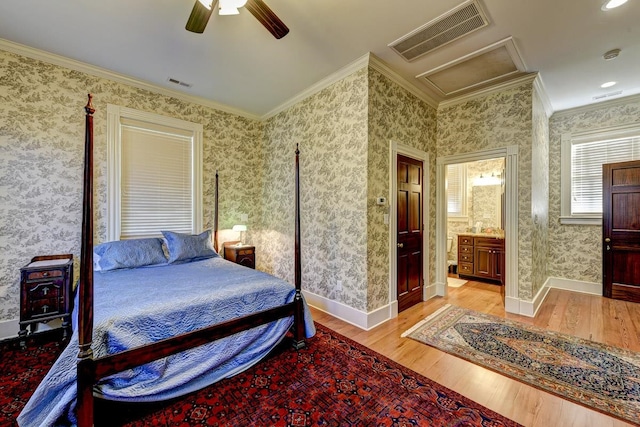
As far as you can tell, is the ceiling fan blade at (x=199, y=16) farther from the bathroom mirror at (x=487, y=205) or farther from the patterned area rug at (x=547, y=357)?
the bathroom mirror at (x=487, y=205)

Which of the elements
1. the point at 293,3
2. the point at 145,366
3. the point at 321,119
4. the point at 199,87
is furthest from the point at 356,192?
the point at 199,87

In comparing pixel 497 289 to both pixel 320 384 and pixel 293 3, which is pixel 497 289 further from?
pixel 293 3

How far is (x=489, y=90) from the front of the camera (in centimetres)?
362

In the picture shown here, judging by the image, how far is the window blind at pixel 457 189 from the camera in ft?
18.9

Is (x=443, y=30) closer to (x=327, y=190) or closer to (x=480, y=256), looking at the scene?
(x=327, y=190)

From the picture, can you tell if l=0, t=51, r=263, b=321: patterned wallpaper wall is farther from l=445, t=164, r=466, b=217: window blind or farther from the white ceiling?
l=445, t=164, r=466, b=217: window blind

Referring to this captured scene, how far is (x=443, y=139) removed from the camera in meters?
4.12

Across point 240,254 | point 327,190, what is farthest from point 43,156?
point 327,190

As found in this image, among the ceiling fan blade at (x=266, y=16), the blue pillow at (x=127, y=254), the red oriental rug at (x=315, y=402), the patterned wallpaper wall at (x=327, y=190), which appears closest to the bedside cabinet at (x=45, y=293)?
the blue pillow at (x=127, y=254)

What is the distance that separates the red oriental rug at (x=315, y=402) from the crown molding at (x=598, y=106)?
16.6ft

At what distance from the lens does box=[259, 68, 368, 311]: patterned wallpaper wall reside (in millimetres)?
3042

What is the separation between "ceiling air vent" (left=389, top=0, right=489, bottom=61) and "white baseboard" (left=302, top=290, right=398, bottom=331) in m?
2.91

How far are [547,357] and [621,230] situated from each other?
302 centimetres

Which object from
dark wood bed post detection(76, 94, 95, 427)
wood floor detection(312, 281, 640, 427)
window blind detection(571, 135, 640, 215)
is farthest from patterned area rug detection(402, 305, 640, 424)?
window blind detection(571, 135, 640, 215)
